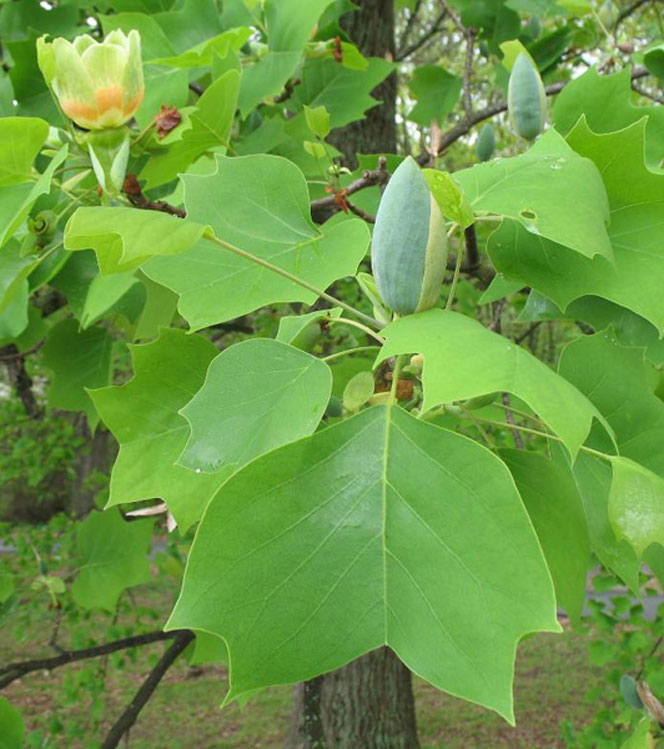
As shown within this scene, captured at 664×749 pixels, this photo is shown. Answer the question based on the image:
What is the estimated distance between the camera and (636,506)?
30.0 inches

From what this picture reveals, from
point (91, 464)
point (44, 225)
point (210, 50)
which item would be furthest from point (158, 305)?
point (91, 464)

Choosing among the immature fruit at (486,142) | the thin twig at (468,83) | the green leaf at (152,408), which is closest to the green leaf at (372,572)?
the green leaf at (152,408)

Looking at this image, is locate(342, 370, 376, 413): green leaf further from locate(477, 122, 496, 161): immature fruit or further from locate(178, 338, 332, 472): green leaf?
locate(477, 122, 496, 161): immature fruit

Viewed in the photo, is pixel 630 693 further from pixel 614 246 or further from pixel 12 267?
pixel 12 267

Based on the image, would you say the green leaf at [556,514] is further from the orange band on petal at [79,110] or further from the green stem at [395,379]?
the orange band on petal at [79,110]

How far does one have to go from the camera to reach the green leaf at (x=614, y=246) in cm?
86

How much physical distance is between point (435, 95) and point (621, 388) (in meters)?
2.05

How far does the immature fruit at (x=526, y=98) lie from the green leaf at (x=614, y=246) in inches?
11.2

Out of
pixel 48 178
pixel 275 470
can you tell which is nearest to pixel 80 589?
pixel 48 178

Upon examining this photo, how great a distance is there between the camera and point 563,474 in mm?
923

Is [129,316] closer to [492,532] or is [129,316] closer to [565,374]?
[565,374]

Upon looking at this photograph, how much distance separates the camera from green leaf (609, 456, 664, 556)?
752mm

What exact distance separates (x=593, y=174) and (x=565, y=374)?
0.28 meters

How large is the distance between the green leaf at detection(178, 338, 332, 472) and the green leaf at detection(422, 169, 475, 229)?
191mm
